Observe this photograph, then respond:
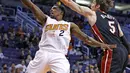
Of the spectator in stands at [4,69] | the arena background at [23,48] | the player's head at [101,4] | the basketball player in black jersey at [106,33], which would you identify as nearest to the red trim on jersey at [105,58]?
the basketball player in black jersey at [106,33]

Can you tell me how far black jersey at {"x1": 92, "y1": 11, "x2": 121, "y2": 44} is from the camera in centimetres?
483

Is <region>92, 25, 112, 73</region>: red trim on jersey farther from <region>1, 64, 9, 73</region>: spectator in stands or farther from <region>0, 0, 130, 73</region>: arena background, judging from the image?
<region>1, 64, 9, 73</region>: spectator in stands

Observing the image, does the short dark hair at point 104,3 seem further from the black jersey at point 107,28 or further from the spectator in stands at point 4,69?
the spectator in stands at point 4,69

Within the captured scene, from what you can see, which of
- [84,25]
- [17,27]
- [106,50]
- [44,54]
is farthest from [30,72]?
[84,25]

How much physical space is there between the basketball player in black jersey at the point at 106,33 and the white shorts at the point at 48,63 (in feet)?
2.30

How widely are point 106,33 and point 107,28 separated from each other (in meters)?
0.08

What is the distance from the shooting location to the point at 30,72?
204 inches

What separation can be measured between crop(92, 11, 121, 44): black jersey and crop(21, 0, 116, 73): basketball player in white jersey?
23 cm

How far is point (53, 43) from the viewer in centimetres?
529

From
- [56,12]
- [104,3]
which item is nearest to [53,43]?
[56,12]

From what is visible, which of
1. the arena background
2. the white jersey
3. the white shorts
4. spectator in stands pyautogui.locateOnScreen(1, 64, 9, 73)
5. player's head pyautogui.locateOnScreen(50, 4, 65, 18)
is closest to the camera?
the white shorts

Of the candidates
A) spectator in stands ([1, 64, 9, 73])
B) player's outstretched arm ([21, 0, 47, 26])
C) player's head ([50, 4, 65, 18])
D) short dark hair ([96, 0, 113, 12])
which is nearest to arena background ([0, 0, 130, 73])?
spectator in stands ([1, 64, 9, 73])

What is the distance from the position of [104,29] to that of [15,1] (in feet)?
64.3

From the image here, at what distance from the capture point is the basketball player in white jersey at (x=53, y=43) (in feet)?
17.0
